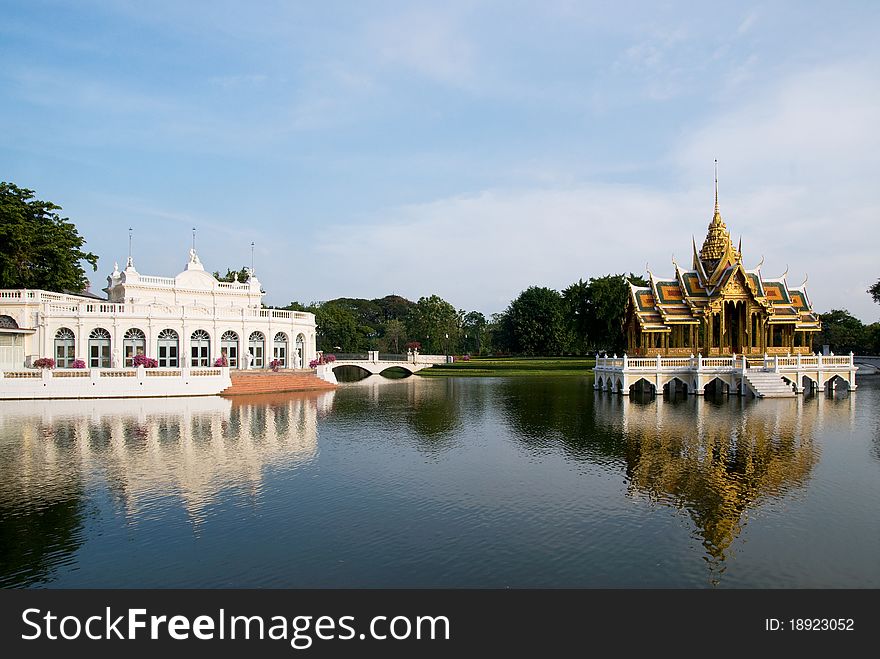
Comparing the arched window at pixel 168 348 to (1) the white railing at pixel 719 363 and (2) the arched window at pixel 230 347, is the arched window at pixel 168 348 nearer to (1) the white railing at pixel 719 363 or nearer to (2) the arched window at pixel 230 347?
(2) the arched window at pixel 230 347

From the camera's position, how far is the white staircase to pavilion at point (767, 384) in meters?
31.8

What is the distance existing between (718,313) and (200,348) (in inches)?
1331

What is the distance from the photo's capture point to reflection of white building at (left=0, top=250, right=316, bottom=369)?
36.2m

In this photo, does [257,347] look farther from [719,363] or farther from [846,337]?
[846,337]

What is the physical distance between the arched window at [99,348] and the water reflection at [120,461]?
29.2 feet

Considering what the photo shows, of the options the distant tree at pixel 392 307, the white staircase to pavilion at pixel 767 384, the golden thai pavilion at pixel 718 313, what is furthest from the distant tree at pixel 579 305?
the distant tree at pixel 392 307

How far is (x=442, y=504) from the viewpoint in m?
12.2

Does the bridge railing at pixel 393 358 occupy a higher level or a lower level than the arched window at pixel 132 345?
lower

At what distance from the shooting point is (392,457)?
1703 cm

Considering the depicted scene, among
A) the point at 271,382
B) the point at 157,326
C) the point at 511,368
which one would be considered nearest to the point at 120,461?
the point at 271,382

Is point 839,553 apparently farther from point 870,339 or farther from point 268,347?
point 870,339
